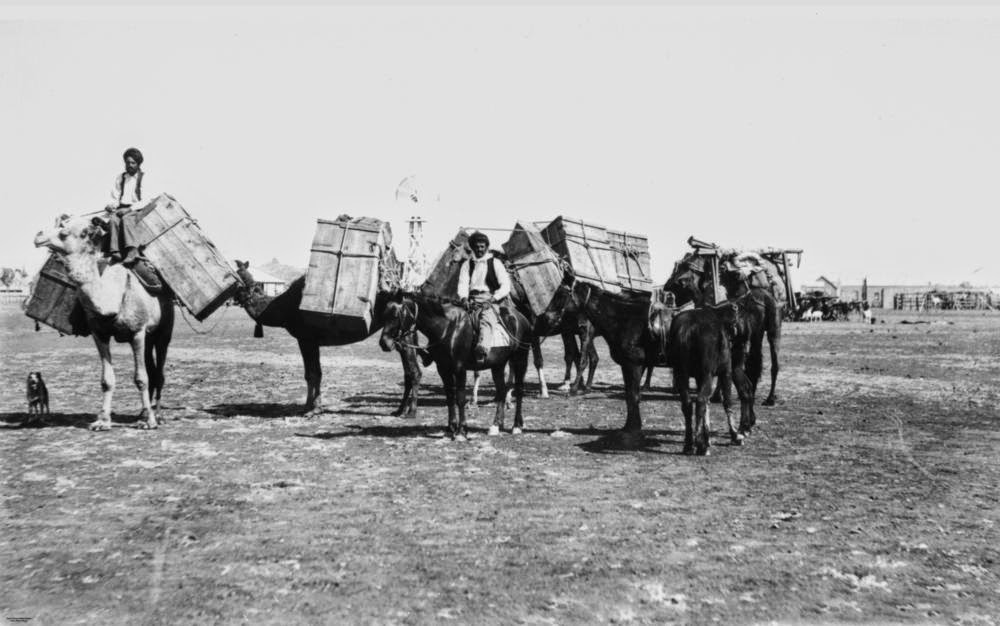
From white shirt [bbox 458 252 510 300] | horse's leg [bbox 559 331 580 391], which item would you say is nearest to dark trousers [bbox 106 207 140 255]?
white shirt [bbox 458 252 510 300]

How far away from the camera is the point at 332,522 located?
6980mm

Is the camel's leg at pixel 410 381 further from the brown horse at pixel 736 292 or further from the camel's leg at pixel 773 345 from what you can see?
the camel's leg at pixel 773 345

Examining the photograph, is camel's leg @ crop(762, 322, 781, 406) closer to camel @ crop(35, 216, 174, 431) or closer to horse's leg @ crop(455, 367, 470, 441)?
horse's leg @ crop(455, 367, 470, 441)

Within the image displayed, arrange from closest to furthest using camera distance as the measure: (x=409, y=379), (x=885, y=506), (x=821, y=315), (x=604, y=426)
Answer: (x=885, y=506) < (x=604, y=426) < (x=409, y=379) < (x=821, y=315)

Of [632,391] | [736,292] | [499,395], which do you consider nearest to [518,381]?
[499,395]

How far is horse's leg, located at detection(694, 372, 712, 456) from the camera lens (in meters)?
9.64

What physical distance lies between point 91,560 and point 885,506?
23.7ft

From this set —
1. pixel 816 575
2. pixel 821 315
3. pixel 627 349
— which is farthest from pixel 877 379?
pixel 821 315

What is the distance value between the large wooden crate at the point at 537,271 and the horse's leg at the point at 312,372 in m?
3.77

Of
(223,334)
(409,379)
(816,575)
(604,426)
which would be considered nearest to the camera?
(816,575)

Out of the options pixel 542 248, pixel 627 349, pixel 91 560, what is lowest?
pixel 91 560

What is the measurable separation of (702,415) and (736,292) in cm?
417

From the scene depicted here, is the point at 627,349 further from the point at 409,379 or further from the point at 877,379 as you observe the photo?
the point at 877,379

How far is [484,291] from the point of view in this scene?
11.5m
